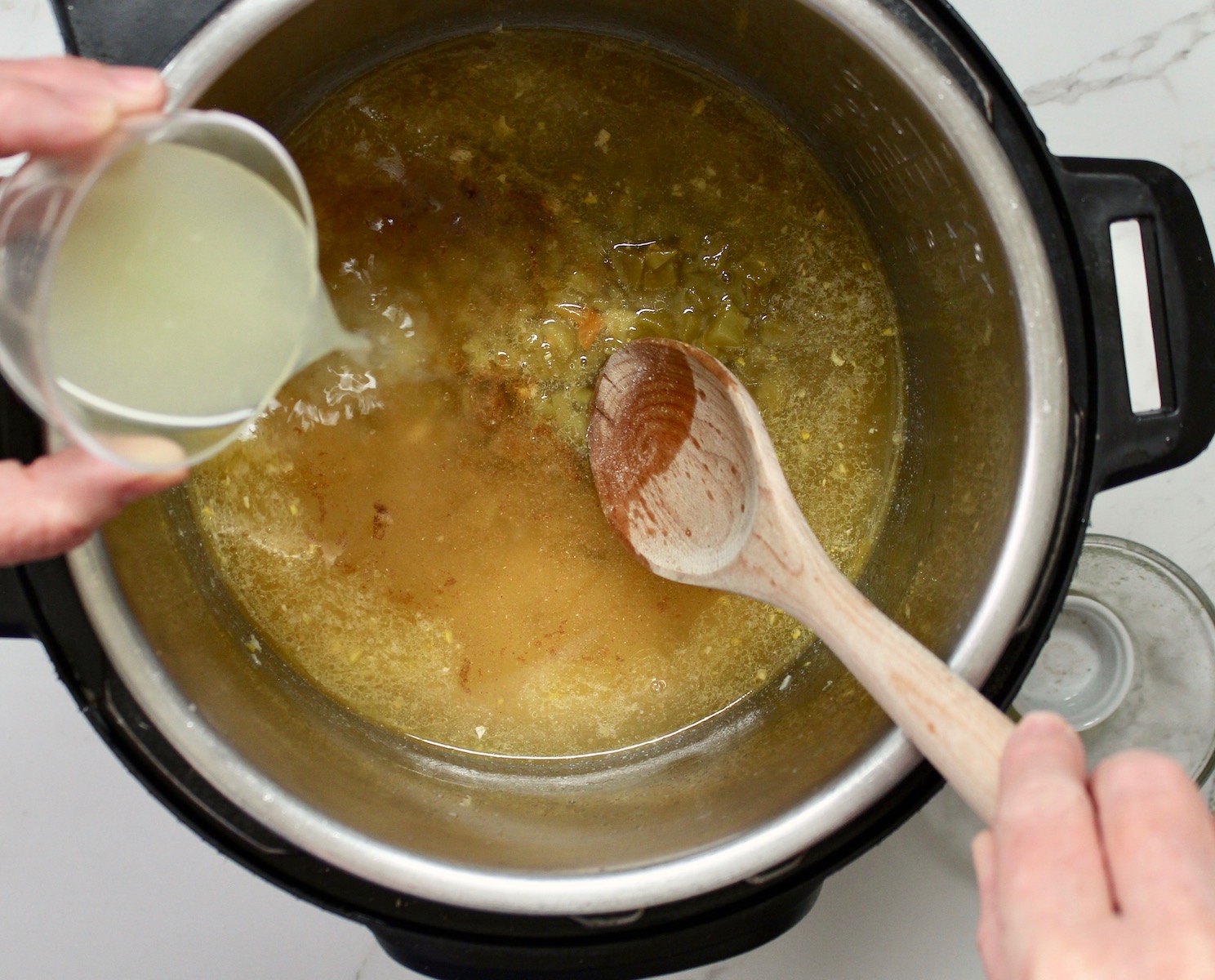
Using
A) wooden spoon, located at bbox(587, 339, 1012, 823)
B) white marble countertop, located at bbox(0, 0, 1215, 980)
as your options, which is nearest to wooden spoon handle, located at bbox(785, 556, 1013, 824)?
wooden spoon, located at bbox(587, 339, 1012, 823)

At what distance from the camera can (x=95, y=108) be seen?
28.8 inches

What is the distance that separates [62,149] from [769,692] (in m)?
0.96

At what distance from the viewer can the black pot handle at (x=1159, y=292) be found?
0.85 meters

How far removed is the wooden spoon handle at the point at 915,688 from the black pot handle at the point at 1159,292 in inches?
9.8

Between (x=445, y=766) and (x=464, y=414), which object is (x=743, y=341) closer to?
(x=464, y=414)

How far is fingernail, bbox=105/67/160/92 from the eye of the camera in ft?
2.48

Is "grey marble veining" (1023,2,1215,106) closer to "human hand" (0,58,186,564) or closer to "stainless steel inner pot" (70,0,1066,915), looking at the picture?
"stainless steel inner pot" (70,0,1066,915)

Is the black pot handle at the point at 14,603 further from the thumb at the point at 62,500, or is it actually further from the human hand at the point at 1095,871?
the human hand at the point at 1095,871

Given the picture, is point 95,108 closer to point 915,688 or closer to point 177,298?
point 177,298

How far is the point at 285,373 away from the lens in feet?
2.52

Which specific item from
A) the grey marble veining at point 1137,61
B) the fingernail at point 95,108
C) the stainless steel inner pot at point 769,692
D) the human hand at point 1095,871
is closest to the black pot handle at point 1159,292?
the stainless steel inner pot at point 769,692

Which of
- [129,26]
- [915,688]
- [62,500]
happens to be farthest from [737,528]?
[129,26]

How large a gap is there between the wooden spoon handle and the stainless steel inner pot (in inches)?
4.1

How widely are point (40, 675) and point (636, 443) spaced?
84cm
